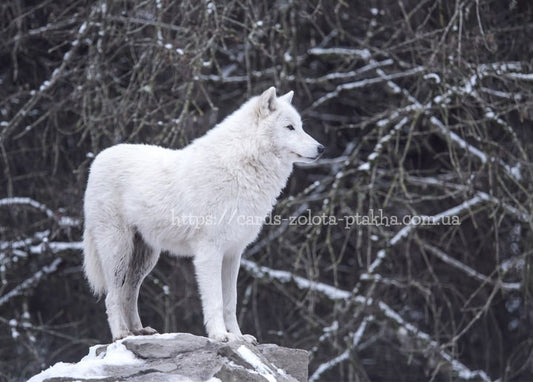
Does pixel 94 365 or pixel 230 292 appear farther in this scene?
pixel 230 292

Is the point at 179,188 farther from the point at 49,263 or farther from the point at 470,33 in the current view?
the point at 49,263

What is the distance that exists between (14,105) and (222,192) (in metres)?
5.91

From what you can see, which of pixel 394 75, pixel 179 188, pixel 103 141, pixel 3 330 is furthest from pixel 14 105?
pixel 179 188

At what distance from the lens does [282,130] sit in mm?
5434

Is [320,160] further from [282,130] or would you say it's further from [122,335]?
[122,335]

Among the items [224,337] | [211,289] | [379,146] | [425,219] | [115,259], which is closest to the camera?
[224,337]

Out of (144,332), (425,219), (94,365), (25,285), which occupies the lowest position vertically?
(25,285)

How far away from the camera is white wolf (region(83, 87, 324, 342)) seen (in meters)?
5.27

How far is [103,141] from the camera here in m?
9.66

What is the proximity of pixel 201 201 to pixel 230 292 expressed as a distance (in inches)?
26.0

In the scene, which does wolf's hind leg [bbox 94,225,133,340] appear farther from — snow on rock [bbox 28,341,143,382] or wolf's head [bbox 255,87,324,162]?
wolf's head [bbox 255,87,324,162]

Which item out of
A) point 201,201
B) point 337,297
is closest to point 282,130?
point 201,201

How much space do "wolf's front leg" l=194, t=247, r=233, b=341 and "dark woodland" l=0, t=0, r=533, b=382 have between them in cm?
290

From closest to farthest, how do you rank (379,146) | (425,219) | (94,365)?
(94,365) → (379,146) → (425,219)
